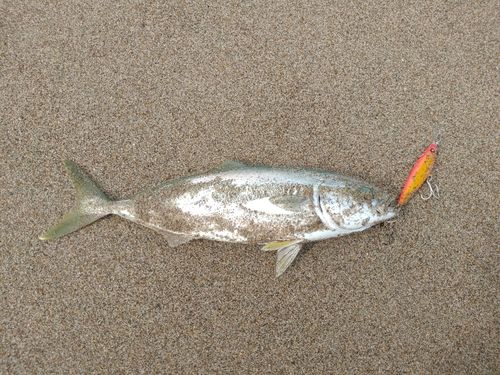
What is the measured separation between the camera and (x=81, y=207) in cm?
257

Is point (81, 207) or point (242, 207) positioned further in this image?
point (81, 207)

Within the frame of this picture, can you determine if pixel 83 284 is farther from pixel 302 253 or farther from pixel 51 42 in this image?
pixel 51 42

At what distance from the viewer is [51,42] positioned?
9.20 ft

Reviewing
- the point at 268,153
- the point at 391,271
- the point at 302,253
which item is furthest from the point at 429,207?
the point at 268,153

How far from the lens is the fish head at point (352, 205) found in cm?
234

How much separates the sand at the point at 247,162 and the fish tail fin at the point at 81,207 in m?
0.08

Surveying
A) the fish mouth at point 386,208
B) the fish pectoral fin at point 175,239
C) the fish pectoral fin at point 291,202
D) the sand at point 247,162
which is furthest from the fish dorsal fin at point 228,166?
the fish mouth at point 386,208

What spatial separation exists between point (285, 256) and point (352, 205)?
0.55 m

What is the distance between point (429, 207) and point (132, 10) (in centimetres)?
263

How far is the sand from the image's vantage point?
99.3 inches

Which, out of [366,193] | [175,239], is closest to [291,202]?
[366,193]

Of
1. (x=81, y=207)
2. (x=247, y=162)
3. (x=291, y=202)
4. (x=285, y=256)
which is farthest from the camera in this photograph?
(x=247, y=162)

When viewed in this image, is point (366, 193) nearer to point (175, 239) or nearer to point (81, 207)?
point (175, 239)

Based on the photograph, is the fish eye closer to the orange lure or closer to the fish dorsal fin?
the orange lure
